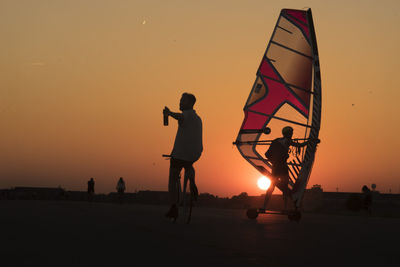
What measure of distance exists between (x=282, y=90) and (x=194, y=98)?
7.80 meters

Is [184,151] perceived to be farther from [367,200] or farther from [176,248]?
[367,200]

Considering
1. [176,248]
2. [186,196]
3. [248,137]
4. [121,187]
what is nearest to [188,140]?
[186,196]

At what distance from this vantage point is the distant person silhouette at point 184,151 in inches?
454

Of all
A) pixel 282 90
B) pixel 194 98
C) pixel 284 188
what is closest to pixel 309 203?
pixel 282 90

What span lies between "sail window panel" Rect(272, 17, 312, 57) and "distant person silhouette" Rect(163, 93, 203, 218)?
27.7ft

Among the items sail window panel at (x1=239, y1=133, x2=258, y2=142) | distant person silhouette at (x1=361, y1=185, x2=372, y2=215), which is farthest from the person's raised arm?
distant person silhouette at (x1=361, y1=185, x2=372, y2=215)

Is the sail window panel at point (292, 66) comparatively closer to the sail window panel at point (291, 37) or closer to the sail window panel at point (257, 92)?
the sail window panel at point (291, 37)

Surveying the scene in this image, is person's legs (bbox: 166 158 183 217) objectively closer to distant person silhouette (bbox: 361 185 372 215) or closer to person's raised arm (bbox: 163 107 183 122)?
person's raised arm (bbox: 163 107 183 122)

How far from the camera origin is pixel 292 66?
63.9 ft

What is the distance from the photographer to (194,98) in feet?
39.5

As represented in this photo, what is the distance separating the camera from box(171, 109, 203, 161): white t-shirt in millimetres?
11539

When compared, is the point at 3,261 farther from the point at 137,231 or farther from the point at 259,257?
the point at 137,231

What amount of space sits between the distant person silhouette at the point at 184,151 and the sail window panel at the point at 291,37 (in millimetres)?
8437

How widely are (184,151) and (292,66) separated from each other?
8.81m
